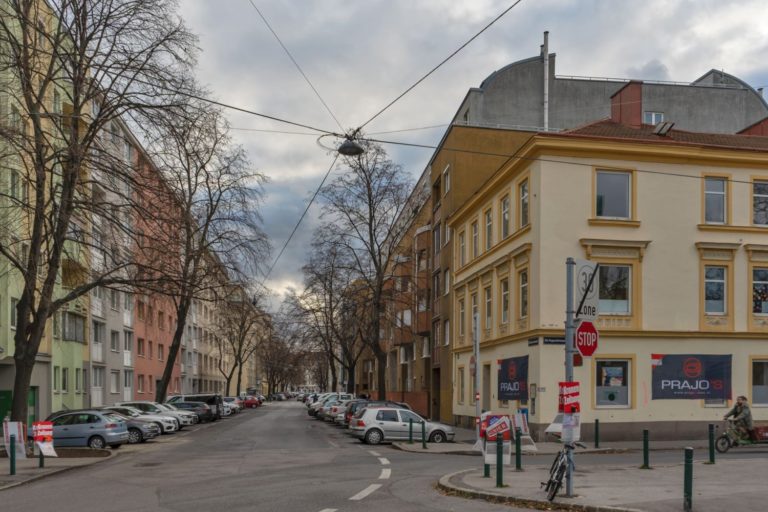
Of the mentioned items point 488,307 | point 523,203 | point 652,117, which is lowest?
point 488,307

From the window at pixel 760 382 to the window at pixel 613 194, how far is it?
7.17 metres

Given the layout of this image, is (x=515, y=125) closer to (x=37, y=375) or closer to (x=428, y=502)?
(x=37, y=375)

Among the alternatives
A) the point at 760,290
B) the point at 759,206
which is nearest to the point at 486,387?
the point at 760,290

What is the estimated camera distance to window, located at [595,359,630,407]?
29.0 m

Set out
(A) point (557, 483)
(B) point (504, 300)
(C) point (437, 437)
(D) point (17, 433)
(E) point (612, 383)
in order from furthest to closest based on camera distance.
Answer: (B) point (504, 300), (C) point (437, 437), (E) point (612, 383), (D) point (17, 433), (A) point (557, 483)

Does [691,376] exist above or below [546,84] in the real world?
below

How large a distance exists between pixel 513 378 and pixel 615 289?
5.16 meters

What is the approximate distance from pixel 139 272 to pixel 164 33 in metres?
6.61

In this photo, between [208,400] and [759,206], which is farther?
[208,400]

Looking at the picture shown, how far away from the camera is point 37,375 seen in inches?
1593

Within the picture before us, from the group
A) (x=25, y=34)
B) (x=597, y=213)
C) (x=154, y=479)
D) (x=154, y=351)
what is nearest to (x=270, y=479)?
(x=154, y=479)

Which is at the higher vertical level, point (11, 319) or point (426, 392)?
point (11, 319)

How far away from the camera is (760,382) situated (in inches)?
1193

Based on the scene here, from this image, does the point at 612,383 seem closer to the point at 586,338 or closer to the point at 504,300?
the point at 504,300
